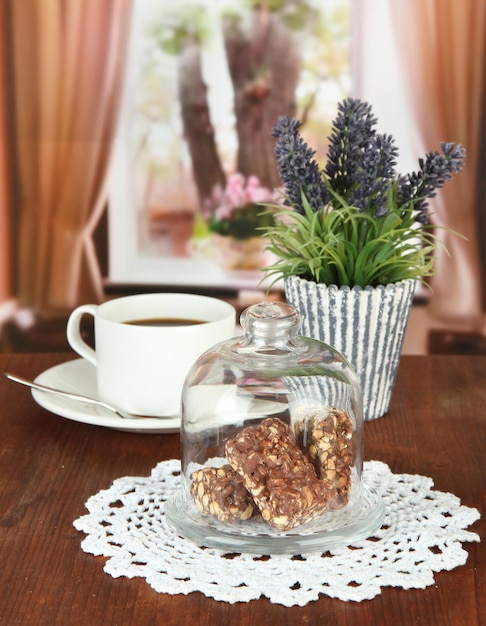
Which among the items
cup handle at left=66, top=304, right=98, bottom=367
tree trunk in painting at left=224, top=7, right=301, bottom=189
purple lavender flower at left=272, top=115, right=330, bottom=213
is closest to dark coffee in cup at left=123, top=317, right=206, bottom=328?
cup handle at left=66, top=304, right=98, bottom=367

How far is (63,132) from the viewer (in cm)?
293

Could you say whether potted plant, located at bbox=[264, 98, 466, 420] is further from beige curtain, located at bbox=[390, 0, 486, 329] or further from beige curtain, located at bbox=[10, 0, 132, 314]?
beige curtain, located at bbox=[10, 0, 132, 314]

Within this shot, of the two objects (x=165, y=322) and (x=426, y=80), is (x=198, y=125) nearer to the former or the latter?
(x=426, y=80)

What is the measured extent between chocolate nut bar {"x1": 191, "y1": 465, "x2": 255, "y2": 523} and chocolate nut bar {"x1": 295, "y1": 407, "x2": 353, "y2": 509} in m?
0.07

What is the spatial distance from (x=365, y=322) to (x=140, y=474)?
0.99 feet

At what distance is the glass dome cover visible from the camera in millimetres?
646

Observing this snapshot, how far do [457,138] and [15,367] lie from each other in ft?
6.69

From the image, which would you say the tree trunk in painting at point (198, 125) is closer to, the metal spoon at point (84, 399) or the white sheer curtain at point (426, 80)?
the white sheer curtain at point (426, 80)

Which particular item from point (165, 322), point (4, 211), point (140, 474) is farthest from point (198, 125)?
point (140, 474)

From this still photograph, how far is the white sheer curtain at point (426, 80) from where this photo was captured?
2768 mm

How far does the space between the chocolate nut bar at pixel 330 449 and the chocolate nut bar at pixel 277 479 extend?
→ 0.03 m

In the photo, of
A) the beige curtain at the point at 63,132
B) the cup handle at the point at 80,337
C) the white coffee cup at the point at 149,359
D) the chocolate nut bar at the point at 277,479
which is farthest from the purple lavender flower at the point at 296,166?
the beige curtain at the point at 63,132

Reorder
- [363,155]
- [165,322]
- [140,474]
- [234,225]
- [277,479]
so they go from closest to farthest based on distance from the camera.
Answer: [277,479]
[140,474]
[363,155]
[165,322]
[234,225]

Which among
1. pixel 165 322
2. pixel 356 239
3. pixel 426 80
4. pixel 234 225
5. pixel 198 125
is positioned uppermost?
pixel 426 80
